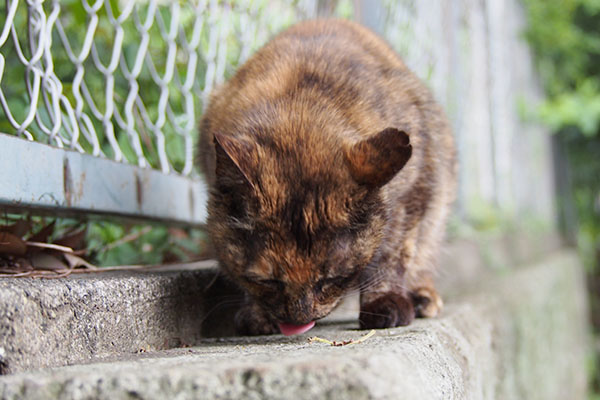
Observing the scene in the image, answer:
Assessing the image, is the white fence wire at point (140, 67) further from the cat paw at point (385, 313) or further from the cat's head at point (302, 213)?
the cat paw at point (385, 313)

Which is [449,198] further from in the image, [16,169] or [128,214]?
[16,169]

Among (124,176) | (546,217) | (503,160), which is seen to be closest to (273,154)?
(124,176)

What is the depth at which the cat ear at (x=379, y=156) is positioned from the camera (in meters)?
1.81

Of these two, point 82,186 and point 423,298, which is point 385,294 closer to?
point 423,298

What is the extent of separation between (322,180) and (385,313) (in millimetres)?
504

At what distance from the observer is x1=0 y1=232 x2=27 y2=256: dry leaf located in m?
1.79

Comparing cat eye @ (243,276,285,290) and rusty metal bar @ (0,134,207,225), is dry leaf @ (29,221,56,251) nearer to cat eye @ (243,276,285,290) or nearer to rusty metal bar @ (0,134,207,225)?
rusty metal bar @ (0,134,207,225)

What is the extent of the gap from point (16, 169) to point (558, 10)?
8.96 m

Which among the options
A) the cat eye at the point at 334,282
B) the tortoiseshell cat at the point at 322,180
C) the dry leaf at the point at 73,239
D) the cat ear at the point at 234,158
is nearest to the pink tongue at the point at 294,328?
the tortoiseshell cat at the point at 322,180

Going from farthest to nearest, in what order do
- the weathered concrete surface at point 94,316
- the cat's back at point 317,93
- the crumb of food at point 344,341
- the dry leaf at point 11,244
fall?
the cat's back at point 317,93, the dry leaf at point 11,244, the crumb of food at point 344,341, the weathered concrete surface at point 94,316

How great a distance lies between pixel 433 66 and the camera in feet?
14.7

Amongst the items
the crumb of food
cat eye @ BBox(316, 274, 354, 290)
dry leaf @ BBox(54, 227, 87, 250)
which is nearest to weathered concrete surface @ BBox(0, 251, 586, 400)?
the crumb of food

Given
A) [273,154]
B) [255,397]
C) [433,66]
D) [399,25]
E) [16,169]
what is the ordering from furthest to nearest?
[433,66] < [399,25] < [273,154] < [16,169] < [255,397]

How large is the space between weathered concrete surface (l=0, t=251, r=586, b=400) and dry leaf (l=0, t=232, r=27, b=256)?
53 centimetres
